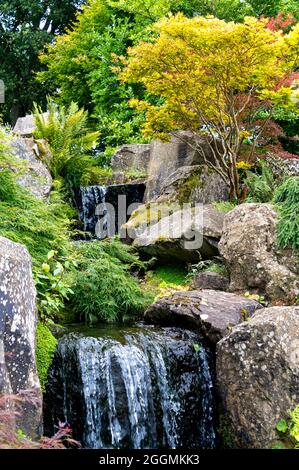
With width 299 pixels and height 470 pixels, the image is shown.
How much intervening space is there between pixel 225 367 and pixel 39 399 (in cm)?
233

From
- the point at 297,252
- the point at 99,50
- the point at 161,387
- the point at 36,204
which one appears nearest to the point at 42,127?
the point at 99,50

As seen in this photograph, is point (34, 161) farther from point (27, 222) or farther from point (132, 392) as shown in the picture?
point (132, 392)

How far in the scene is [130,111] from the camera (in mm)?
14031

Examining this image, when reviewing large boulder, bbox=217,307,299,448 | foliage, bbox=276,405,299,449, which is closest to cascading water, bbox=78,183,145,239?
large boulder, bbox=217,307,299,448

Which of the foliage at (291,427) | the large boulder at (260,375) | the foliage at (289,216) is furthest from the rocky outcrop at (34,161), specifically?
the foliage at (291,427)

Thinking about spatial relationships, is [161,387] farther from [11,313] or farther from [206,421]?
[11,313]

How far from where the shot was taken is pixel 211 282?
768 cm

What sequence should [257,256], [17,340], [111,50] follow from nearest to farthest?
1. [17,340]
2. [257,256]
3. [111,50]

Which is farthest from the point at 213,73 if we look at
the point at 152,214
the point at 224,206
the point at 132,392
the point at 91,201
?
the point at 132,392

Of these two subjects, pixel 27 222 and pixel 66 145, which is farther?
pixel 66 145

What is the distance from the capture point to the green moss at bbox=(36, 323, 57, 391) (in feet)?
15.7

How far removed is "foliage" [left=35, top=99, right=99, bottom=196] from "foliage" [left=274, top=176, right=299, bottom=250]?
5070 millimetres

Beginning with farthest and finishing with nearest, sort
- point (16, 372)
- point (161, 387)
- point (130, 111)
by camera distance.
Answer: point (130, 111) → point (161, 387) → point (16, 372)

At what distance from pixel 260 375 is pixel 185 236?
11.8ft
